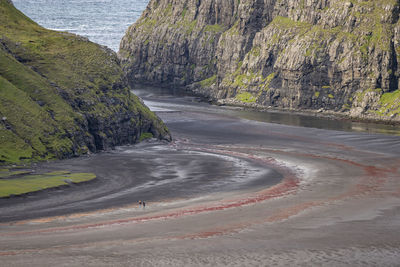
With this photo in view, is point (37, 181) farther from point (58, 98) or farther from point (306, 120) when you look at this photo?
point (306, 120)

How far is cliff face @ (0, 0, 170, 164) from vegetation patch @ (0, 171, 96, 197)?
10154 millimetres

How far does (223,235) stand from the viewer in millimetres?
59000

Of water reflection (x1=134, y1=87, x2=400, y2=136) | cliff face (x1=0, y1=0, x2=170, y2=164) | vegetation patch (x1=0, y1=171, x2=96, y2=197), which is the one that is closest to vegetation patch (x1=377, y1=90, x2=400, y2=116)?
water reflection (x1=134, y1=87, x2=400, y2=136)

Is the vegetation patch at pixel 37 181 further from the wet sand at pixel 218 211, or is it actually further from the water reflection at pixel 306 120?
the water reflection at pixel 306 120

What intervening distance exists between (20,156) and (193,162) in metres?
31.2

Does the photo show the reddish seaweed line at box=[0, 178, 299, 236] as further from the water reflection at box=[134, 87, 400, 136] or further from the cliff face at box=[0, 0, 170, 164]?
the water reflection at box=[134, 87, 400, 136]

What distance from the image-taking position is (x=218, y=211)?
69.2 meters

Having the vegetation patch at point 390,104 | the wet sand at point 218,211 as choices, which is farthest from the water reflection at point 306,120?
the wet sand at point 218,211

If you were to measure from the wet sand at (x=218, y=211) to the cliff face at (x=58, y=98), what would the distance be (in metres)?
5.64

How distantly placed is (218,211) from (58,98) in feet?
184

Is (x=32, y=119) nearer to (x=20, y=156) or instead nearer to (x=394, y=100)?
(x=20, y=156)

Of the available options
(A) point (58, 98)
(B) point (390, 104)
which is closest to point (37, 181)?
(A) point (58, 98)

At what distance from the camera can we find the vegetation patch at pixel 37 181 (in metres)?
73.0

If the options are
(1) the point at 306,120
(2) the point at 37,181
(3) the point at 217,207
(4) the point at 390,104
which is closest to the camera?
(3) the point at 217,207
